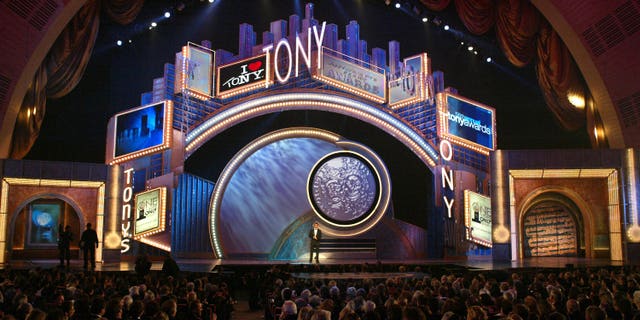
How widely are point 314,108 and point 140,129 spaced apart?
742 centimetres

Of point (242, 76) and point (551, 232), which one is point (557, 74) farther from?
point (242, 76)

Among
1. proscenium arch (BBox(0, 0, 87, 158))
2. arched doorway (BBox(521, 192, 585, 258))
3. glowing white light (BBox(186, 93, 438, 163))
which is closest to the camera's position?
proscenium arch (BBox(0, 0, 87, 158))

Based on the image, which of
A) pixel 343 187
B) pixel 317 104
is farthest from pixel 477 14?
pixel 343 187

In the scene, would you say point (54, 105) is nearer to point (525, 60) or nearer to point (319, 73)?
point (319, 73)

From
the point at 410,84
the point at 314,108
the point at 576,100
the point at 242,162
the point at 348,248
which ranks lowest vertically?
the point at 348,248

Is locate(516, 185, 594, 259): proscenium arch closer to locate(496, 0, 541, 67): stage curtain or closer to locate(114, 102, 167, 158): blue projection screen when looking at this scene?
locate(496, 0, 541, 67): stage curtain

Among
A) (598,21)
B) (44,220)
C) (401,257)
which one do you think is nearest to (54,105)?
(44,220)

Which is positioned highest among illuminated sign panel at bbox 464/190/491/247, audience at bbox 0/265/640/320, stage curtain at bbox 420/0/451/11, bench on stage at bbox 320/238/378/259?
stage curtain at bbox 420/0/451/11

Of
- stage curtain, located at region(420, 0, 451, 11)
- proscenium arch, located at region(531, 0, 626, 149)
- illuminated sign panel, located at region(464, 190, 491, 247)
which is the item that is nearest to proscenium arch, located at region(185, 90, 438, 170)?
illuminated sign panel, located at region(464, 190, 491, 247)

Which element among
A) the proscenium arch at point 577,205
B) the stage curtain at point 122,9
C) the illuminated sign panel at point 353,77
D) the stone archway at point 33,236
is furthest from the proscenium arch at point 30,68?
the proscenium arch at point 577,205

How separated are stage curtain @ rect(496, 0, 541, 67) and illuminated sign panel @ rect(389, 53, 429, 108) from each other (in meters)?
3.88

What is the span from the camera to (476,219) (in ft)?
92.0

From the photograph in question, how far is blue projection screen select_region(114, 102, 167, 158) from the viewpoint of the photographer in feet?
87.1

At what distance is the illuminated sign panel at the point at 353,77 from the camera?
28.2 m
